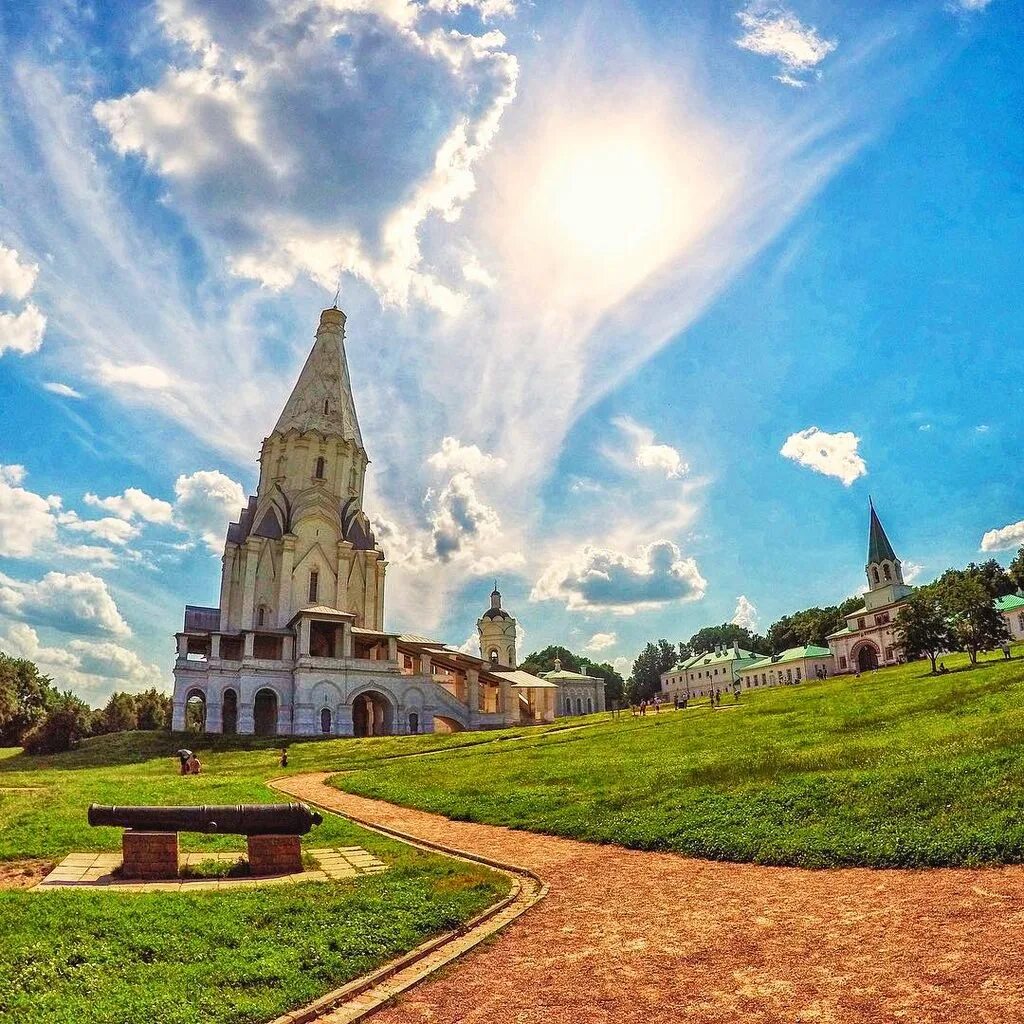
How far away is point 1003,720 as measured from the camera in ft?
50.9

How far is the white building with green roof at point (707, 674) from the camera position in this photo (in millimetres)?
94500

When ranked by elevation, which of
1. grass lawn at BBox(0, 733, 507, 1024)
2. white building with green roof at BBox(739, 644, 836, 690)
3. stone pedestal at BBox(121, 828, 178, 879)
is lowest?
grass lawn at BBox(0, 733, 507, 1024)

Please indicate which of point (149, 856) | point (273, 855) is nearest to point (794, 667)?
point (273, 855)

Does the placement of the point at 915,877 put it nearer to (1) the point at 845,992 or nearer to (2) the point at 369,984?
(1) the point at 845,992

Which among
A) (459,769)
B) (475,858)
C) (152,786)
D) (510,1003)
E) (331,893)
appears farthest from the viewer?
(459,769)

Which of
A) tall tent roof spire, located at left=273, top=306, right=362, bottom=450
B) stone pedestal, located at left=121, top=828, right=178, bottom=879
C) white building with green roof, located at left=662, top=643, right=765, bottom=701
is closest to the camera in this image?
stone pedestal, located at left=121, top=828, right=178, bottom=879

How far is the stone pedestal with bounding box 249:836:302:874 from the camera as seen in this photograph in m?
9.55

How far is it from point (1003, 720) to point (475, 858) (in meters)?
12.1

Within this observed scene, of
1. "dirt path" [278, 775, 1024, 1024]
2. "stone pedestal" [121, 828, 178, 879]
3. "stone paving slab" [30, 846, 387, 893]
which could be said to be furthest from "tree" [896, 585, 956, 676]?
"stone pedestal" [121, 828, 178, 879]

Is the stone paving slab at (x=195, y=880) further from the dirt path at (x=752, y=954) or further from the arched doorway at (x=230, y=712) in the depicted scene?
the arched doorway at (x=230, y=712)

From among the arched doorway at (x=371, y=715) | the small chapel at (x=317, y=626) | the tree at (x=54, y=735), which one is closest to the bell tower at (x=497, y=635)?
the small chapel at (x=317, y=626)

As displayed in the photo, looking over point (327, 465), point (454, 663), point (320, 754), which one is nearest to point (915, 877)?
point (320, 754)

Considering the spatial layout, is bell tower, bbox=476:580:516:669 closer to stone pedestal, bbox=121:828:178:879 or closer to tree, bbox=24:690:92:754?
tree, bbox=24:690:92:754

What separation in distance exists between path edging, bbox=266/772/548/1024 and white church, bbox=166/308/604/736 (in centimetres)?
4092
